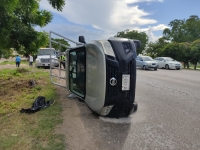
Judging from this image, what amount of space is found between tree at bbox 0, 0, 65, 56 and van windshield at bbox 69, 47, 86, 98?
331cm

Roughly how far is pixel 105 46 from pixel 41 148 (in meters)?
2.13

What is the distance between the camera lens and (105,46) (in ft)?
11.7

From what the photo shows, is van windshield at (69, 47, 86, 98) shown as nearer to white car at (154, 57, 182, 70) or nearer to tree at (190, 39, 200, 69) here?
white car at (154, 57, 182, 70)

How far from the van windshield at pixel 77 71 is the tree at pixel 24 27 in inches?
130

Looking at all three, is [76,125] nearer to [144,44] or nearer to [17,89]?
[17,89]

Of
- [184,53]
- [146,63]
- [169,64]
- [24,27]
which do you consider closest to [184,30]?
[184,53]

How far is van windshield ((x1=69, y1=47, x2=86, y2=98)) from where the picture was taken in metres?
4.34

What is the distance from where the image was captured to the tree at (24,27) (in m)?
7.09

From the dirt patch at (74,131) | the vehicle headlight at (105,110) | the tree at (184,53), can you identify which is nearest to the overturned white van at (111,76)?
the vehicle headlight at (105,110)

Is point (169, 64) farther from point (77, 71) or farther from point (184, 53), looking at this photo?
point (77, 71)

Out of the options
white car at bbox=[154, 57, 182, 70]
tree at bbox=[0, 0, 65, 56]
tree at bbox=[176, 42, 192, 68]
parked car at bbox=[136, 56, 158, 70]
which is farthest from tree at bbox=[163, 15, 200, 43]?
tree at bbox=[0, 0, 65, 56]

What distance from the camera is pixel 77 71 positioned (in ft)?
15.6

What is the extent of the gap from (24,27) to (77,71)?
4.71 meters

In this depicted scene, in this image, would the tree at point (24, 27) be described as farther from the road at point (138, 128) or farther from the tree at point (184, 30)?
the tree at point (184, 30)
